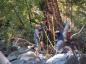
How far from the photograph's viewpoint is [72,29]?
5.96 m

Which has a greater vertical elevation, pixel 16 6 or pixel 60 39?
pixel 16 6

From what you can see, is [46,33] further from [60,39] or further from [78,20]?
[78,20]

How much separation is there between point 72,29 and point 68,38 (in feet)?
2.37

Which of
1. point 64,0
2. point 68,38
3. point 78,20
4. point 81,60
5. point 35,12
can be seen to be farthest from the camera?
point 35,12

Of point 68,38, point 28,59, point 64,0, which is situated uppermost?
point 64,0

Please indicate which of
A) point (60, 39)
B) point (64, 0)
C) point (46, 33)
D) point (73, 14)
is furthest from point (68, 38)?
point (64, 0)

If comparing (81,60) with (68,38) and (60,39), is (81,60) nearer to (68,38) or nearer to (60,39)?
(68,38)

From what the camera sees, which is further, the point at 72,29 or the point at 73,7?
the point at 73,7

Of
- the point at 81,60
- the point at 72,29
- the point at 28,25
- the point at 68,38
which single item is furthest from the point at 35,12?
the point at 81,60

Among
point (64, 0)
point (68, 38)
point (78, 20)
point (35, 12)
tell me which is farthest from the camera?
point (35, 12)

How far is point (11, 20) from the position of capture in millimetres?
7039

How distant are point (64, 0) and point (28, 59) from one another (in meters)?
2.22

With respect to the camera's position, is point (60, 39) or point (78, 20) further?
point (78, 20)

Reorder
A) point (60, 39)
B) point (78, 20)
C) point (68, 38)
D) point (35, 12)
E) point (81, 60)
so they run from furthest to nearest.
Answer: point (35, 12), point (78, 20), point (60, 39), point (68, 38), point (81, 60)
